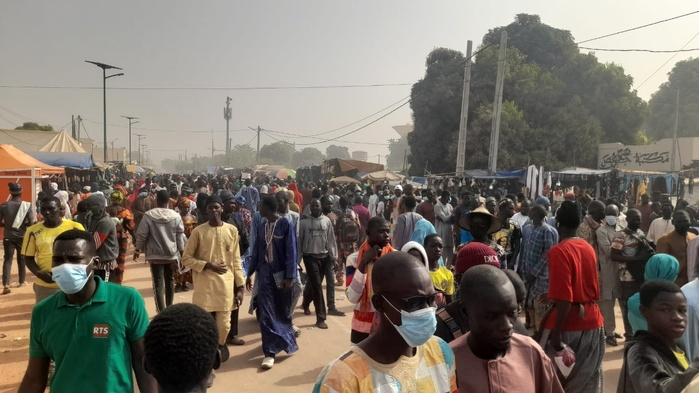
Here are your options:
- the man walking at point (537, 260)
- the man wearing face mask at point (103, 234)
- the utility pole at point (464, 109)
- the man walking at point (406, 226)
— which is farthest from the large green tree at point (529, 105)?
the man wearing face mask at point (103, 234)

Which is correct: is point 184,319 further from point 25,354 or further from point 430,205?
point 430,205

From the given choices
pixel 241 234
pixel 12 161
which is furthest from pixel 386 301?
pixel 12 161

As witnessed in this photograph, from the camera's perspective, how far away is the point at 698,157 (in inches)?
1204

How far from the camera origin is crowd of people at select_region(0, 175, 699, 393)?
1.88 meters

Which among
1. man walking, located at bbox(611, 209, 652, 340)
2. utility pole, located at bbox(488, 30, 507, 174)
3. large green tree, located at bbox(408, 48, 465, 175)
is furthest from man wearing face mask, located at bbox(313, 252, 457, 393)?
large green tree, located at bbox(408, 48, 465, 175)

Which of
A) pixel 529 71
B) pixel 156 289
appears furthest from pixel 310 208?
pixel 529 71

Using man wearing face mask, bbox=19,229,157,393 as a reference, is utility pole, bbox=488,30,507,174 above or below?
above

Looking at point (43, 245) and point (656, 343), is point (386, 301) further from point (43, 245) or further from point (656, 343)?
point (43, 245)

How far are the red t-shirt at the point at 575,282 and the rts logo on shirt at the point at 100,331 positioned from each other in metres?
2.85

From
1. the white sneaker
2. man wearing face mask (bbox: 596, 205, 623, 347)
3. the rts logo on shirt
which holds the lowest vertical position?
the white sneaker

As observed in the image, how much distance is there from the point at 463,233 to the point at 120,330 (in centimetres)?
689

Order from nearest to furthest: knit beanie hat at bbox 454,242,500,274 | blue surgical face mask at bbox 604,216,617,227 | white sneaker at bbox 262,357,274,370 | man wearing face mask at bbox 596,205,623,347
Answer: knit beanie hat at bbox 454,242,500,274 → white sneaker at bbox 262,357,274,370 → man wearing face mask at bbox 596,205,623,347 → blue surgical face mask at bbox 604,216,617,227

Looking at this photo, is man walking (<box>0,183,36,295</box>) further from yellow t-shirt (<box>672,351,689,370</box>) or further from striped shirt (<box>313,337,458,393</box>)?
yellow t-shirt (<box>672,351,689,370</box>)

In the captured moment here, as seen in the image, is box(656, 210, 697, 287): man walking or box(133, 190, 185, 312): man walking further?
box(133, 190, 185, 312): man walking
